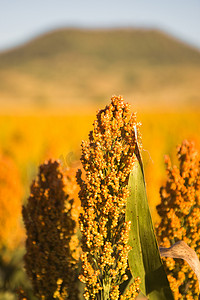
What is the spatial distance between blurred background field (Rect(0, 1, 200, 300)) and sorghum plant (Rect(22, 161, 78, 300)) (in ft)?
1.18

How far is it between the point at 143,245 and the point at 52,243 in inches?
44.4

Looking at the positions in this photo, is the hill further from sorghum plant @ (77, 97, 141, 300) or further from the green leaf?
the green leaf

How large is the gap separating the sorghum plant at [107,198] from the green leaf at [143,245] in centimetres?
5

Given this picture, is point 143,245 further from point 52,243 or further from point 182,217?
point 52,243

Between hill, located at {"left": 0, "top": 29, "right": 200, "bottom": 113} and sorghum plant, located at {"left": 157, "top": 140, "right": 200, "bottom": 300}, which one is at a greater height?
hill, located at {"left": 0, "top": 29, "right": 200, "bottom": 113}

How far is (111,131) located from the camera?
2258mm

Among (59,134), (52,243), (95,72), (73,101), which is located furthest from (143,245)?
(95,72)

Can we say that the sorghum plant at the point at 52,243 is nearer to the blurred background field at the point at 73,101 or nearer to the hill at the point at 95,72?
the blurred background field at the point at 73,101

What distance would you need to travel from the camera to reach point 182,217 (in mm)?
2896

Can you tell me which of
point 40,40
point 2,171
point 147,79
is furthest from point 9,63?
point 2,171

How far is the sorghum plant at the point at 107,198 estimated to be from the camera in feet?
7.12

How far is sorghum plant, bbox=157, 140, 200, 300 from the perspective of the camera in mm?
2803

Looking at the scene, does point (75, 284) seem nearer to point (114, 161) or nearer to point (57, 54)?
point (114, 161)

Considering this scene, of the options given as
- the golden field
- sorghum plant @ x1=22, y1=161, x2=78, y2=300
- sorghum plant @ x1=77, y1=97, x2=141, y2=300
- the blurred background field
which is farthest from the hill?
sorghum plant @ x1=77, y1=97, x2=141, y2=300
